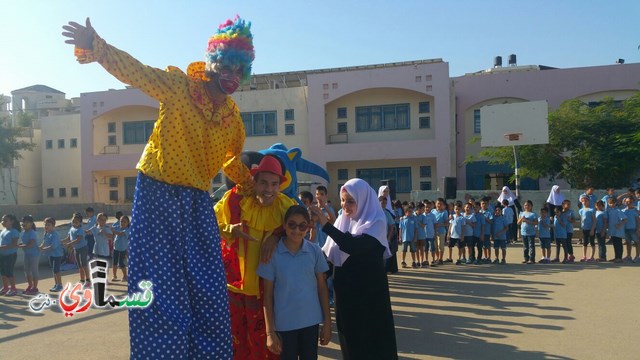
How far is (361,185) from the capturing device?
3.95 m

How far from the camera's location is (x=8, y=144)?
32.9 m

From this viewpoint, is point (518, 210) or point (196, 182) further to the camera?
point (518, 210)

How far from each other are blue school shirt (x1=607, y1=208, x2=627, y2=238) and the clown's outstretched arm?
36.5ft

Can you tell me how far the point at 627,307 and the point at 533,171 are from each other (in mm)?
17767

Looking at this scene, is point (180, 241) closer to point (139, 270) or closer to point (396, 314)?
point (139, 270)

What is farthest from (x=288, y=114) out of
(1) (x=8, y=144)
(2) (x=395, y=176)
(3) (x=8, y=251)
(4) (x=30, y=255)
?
(3) (x=8, y=251)

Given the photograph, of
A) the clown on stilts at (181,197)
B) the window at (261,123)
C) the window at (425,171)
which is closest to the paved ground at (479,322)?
the clown on stilts at (181,197)

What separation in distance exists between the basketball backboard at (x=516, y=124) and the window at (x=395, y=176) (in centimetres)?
670

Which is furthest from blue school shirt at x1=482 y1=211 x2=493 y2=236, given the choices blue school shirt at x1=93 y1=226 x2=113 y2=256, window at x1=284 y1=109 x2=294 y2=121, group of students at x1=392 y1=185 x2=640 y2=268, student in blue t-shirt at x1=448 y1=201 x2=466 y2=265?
window at x1=284 y1=109 x2=294 y2=121

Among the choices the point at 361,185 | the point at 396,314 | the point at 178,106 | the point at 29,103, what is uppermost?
the point at 29,103

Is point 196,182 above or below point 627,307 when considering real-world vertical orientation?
above

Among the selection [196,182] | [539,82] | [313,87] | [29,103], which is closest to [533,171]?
[539,82]

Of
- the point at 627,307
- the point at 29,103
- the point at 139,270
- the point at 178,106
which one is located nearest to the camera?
the point at 139,270

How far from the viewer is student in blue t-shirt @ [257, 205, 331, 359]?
3.61 meters
